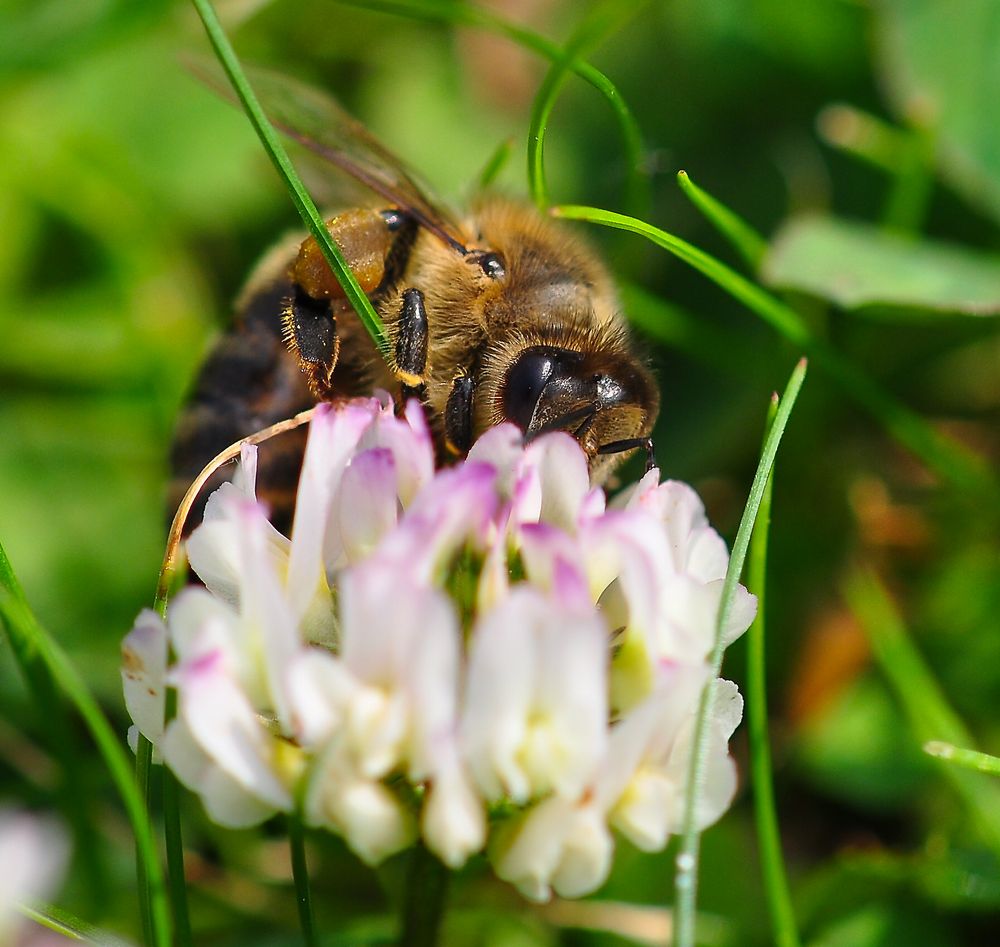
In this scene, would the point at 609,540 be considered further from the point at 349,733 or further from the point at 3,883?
the point at 3,883

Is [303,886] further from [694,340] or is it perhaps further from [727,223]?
→ [694,340]

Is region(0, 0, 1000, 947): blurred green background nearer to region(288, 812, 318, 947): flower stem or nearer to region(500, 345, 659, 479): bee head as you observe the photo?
region(288, 812, 318, 947): flower stem

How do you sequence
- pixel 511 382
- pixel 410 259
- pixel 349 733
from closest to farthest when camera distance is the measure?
pixel 349 733 < pixel 511 382 < pixel 410 259

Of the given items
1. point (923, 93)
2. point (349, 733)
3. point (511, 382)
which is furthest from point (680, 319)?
point (349, 733)

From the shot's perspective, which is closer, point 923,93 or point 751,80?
point 923,93

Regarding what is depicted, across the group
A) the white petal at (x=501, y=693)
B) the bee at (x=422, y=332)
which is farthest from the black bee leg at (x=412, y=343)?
the white petal at (x=501, y=693)

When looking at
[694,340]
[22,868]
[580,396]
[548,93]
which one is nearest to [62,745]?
[22,868]
